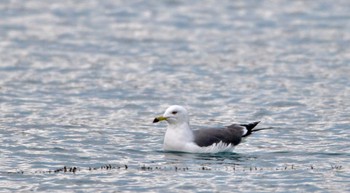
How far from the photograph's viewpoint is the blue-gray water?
67.9 feet

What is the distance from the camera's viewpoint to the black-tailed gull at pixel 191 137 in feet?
74.7

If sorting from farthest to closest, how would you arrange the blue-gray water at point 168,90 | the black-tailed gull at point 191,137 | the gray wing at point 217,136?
the gray wing at point 217,136 → the black-tailed gull at point 191,137 → the blue-gray water at point 168,90

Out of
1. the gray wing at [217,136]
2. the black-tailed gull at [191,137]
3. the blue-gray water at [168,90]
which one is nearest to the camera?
the blue-gray water at [168,90]

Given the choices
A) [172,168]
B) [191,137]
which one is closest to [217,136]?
[191,137]

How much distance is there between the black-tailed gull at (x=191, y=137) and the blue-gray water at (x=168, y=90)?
0.25 metres

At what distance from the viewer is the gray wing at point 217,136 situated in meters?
22.9

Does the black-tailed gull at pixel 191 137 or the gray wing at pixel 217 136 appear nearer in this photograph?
the black-tailed gull at pixel 191 137

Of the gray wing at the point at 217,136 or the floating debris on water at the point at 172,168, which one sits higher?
the gray wing at the point at 217,136

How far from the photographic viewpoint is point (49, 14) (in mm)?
45344

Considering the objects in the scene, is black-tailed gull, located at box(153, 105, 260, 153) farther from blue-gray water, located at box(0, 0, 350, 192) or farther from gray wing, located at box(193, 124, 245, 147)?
blue-gray water, located at box(0, 0, 350, 192)

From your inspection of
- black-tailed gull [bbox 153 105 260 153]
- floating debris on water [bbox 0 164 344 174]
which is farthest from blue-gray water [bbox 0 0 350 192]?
black-tailed gull [bbox 153 105 260 153]

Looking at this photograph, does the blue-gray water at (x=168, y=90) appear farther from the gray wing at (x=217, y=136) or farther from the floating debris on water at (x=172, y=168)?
the gray wing at (x=217, y=136)

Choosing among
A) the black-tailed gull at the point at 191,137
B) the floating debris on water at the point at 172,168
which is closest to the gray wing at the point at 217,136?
the black-tailed gull at the point at 191,137

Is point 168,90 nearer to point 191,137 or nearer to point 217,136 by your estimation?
point 217,136
